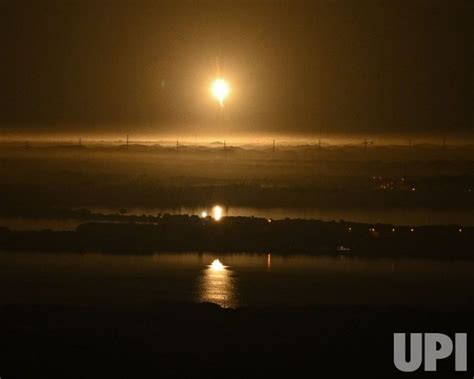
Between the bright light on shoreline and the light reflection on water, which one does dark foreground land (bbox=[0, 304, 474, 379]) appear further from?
the bright light on shoreline

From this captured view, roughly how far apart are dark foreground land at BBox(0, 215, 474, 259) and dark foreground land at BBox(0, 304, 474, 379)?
1284 centimetres

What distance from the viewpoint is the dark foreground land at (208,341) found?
1220 cm

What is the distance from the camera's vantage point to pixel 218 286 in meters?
22.8

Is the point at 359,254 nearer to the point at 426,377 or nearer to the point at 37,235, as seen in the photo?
the point at 37,235

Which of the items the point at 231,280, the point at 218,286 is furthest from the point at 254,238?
the point at 218,286

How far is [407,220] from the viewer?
134 ft

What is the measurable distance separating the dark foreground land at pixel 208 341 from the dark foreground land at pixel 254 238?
12845 mm

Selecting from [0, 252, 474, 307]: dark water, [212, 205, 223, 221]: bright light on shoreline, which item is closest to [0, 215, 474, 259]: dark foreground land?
[0, 252, 474, 307]: dark water

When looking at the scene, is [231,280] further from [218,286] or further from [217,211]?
[217,211]

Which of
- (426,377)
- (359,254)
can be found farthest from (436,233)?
(426,377)

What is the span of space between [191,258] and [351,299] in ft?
28.1

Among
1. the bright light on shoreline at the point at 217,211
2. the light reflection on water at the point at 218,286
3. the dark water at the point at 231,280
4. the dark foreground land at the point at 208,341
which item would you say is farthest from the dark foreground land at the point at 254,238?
the dark foreground land at the point at 208,341

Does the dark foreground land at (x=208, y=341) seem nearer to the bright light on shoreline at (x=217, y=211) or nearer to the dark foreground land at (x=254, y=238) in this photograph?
the dark foreground land at (x=254, y=238)

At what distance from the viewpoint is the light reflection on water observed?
803 inches
